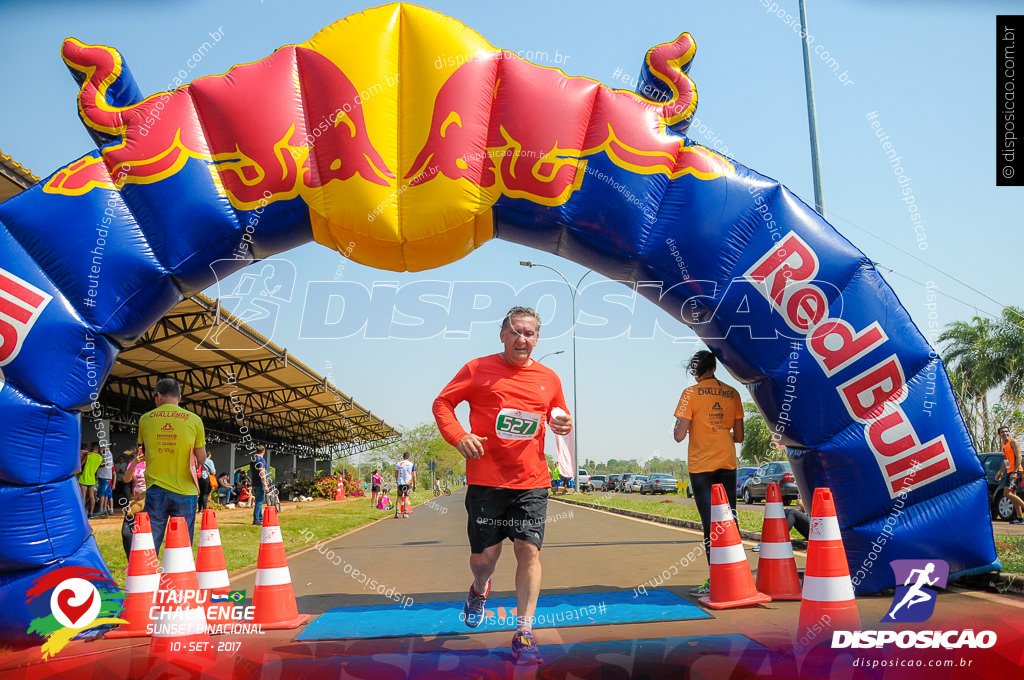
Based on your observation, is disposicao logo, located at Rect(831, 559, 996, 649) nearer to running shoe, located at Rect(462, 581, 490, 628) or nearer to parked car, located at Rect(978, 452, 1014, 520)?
running shoe, located at Rect(462, 581, 490, 628)

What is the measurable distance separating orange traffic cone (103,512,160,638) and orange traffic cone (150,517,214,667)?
0.12 meters

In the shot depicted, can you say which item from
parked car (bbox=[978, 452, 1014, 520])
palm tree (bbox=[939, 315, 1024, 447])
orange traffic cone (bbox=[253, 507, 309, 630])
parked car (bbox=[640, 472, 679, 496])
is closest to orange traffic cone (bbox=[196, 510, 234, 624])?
orange traffic cone (bbox=[253, 507, 309, 630])

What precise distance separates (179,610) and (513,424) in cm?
237

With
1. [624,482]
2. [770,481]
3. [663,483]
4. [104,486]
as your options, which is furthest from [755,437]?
[104,486]

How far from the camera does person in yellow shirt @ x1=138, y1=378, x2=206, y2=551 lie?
546cm

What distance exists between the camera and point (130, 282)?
17.6 feet

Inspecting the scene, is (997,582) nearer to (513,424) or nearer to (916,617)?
(916,617)

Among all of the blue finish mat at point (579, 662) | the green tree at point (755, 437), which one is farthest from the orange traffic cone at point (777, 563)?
the green tree at point (755, 437)

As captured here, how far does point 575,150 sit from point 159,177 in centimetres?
324

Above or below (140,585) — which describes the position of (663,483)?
below

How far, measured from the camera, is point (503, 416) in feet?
13.9

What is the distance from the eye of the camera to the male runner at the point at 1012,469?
39.6 feet

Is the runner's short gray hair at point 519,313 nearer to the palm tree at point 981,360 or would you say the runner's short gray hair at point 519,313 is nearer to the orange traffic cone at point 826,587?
the orange traffic cone at point 826,587

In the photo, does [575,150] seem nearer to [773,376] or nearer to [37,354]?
[773,376]
